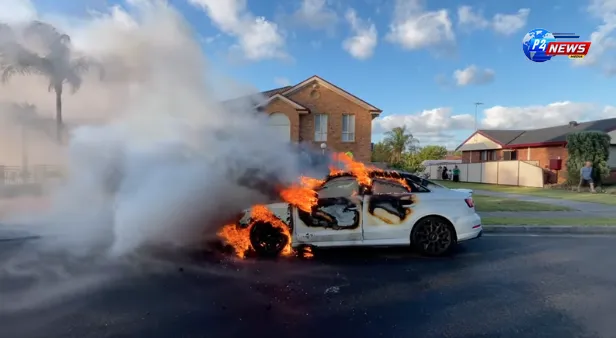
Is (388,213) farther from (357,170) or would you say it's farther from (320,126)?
(320,126)

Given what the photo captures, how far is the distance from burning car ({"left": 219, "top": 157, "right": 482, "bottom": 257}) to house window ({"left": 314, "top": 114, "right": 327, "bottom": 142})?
17315mm

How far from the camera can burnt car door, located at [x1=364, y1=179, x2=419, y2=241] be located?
620cm

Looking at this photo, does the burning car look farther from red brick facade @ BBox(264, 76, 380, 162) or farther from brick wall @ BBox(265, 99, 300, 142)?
red brick facade @ BBox(264, 76, 380, 162)

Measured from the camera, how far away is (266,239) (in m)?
6.29

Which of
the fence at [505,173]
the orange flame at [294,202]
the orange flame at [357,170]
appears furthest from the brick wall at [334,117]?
the orange flame at [294,202]

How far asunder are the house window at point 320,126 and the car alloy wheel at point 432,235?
17.6 meters

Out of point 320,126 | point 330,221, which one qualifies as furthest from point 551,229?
point 320,126

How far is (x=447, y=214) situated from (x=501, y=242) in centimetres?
212

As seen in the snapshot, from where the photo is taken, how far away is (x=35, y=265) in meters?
5.67

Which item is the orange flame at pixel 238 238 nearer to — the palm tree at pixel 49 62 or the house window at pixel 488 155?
the palm tree at pixel 49 62

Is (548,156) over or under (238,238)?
over

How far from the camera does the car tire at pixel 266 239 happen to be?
625 centimetres

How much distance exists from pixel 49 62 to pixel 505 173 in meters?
26.7

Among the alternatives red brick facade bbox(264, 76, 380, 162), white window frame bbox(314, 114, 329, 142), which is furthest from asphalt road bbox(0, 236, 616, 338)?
white window frame bbox(314, 114, 329, 142)
